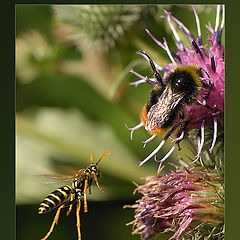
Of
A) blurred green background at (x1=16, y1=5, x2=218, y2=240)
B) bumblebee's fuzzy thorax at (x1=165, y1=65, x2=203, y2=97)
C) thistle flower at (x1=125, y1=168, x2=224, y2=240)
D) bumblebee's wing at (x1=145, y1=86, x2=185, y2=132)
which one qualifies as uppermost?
blurred green background at (x1=16, y1=5, x2=218, y2=240)

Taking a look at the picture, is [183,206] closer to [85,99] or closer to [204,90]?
[204,90]

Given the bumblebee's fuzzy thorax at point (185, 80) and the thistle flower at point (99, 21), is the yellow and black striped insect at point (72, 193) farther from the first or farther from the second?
the thistle flower at point (99, 21)

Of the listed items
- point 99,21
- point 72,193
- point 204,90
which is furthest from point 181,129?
point 99,21

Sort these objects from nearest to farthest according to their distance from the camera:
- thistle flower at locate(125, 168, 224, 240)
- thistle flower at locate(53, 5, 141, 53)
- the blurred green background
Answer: thistle flower at locate(125, 168, 224, 240), the blurred green background, thistle flower at locate(53, 5, 141, 53)

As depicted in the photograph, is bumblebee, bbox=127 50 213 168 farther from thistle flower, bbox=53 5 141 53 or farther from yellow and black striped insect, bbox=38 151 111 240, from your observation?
thistle flower, bbox=53 5 141 53

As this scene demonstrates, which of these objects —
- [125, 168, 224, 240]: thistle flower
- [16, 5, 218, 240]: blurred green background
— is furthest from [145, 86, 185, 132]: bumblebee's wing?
[16, 5, 218, 240]: blurred green background

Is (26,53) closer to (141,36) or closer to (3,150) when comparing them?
(141,36)
